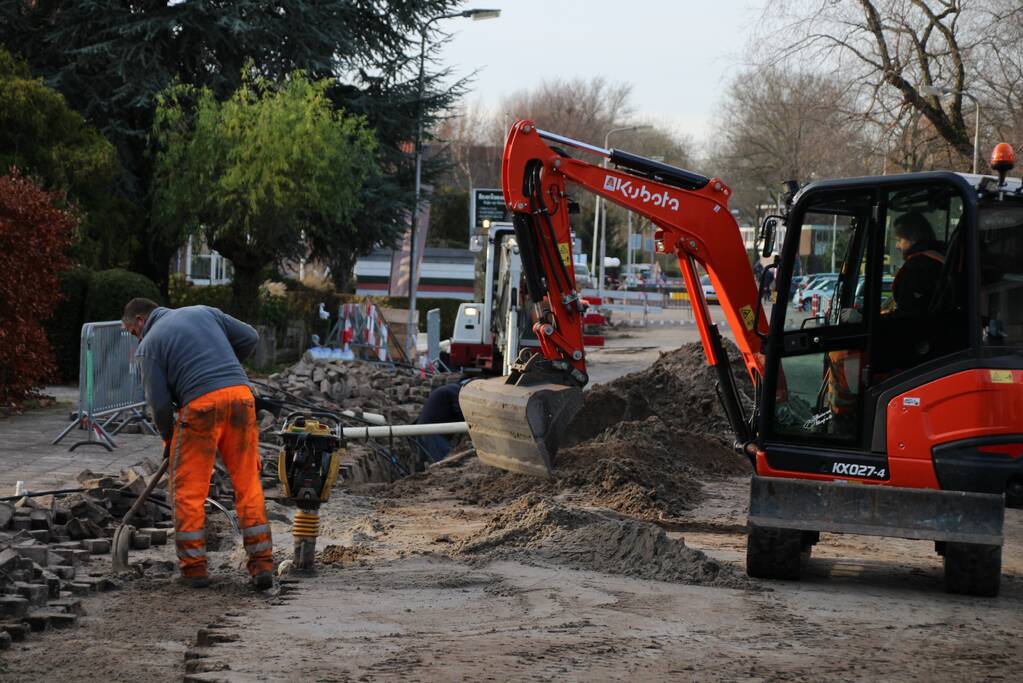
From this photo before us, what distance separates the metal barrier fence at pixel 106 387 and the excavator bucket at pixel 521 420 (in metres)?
4.72

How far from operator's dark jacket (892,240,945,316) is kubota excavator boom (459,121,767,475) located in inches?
53.6

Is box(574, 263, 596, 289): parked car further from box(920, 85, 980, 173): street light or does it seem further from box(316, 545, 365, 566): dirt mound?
box(316, 545, 365, 566): dirt mound

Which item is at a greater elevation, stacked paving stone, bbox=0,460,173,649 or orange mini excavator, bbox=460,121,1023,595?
orange mini excavator, bbox=460,121,1023,595

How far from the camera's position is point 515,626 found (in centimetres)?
745

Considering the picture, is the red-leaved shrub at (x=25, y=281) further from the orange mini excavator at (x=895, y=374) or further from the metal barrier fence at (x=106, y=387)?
the orange mini excavator at (x=895, y=374)

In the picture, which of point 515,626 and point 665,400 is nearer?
point 515,626

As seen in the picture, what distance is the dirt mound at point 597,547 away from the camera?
900 centimetres

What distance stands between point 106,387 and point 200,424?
23.9ft

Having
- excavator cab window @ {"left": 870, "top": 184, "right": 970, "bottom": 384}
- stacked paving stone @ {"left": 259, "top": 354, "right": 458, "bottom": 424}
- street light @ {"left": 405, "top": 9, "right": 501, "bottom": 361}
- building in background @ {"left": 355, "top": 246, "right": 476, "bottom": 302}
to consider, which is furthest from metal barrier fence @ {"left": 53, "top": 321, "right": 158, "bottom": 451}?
building in background @ {"left": 355, "top": 246, "right": 476, "bottom": 302}

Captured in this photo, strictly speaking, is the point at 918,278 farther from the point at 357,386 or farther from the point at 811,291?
the point at 357,386

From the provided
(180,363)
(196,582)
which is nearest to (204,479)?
(196,582)

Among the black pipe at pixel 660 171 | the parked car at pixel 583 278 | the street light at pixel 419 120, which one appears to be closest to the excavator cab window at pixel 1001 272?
the black pipe at pixel 660 171

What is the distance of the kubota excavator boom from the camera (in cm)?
1044

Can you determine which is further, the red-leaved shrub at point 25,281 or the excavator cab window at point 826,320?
the red-leaved shrub at point 25,281
